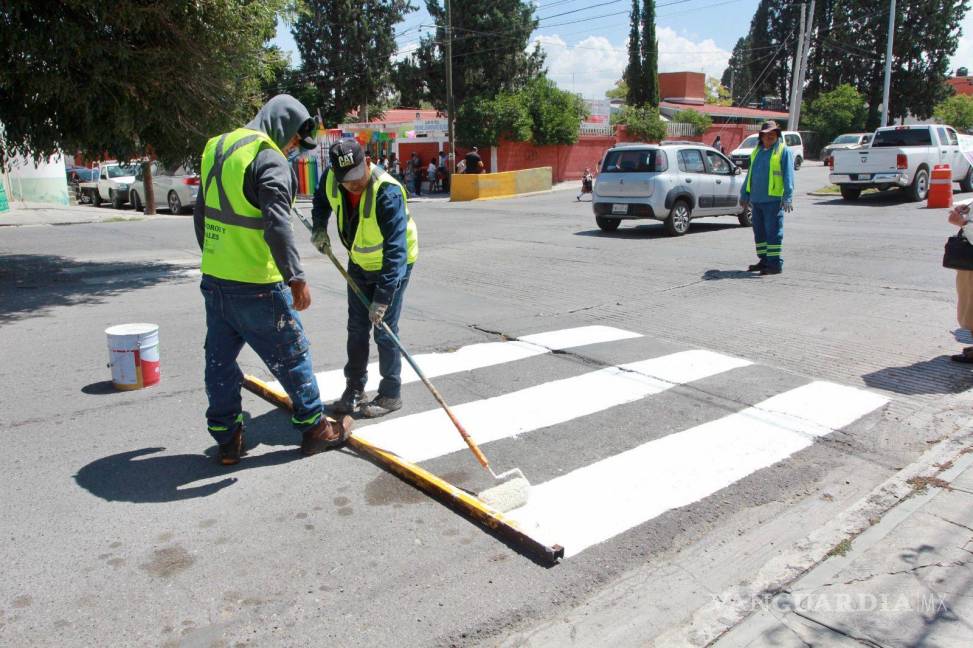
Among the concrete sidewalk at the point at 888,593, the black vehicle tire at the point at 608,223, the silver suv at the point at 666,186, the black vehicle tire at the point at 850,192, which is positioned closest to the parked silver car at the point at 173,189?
the black vehicle tire at the point at 608,223

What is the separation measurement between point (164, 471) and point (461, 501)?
5.87 feet

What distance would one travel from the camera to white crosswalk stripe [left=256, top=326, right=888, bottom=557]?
4184mm

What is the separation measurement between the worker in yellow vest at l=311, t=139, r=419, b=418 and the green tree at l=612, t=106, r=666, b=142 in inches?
1486

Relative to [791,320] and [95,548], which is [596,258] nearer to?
[791,320]

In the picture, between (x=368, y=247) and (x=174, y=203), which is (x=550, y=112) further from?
(x=368, y=247)

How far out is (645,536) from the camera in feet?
12.9

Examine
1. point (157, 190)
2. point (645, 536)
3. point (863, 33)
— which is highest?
point (863, 33)

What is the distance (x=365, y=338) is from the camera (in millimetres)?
5363

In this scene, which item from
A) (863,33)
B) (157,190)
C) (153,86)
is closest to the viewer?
(153,86)

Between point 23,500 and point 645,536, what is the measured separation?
3.22 metres

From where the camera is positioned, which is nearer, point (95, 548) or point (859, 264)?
point (95, 548)

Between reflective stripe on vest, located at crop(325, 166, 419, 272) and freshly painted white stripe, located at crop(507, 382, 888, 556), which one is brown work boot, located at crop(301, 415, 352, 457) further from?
freshly painted white stripe, located at crop(507, 382, 888, 556)

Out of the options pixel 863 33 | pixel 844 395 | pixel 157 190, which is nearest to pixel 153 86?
pixel 844 395

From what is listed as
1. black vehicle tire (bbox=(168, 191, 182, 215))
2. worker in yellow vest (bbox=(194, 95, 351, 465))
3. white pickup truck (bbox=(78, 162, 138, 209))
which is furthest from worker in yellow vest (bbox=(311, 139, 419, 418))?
white pickup truck (bbox=(78, 162, 138, 209))
